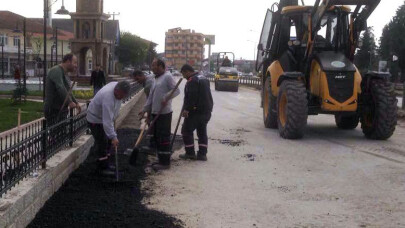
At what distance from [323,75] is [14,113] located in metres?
8.72

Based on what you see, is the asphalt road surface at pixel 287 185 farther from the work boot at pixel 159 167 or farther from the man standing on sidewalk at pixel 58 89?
the man standing on sidewalk at pixel 58 89

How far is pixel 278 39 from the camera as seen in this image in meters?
13.5

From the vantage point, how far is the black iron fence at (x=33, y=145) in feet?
16.0

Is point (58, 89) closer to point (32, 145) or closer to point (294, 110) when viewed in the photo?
point (32, 145)

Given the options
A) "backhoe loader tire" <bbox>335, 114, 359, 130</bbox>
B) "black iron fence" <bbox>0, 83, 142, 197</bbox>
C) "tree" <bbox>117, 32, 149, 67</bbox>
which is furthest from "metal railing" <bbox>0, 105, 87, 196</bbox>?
"tree" <bbox>117, 32, 149, 67</bbox>

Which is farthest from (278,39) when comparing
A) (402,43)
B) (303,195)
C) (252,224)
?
(402,43)

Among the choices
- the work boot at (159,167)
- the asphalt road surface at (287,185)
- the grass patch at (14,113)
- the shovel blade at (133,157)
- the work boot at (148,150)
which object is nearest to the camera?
the asphalt road surface at (287,185)

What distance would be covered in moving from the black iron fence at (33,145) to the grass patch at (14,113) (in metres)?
4.19

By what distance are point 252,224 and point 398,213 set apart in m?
1.75

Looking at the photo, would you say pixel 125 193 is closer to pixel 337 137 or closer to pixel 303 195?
pixel 303 195

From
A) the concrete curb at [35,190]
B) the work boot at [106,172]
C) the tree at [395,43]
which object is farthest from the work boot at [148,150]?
the tree at [395,43]

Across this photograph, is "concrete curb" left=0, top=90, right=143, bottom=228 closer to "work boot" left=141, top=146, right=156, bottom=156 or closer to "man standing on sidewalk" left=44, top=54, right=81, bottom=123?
"man standing on sidewalk" left=44, top=54, right=81, bottom=123

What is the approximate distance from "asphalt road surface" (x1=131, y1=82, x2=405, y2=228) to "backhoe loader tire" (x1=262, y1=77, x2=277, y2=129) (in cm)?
206

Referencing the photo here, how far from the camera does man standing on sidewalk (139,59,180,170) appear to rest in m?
8.22
